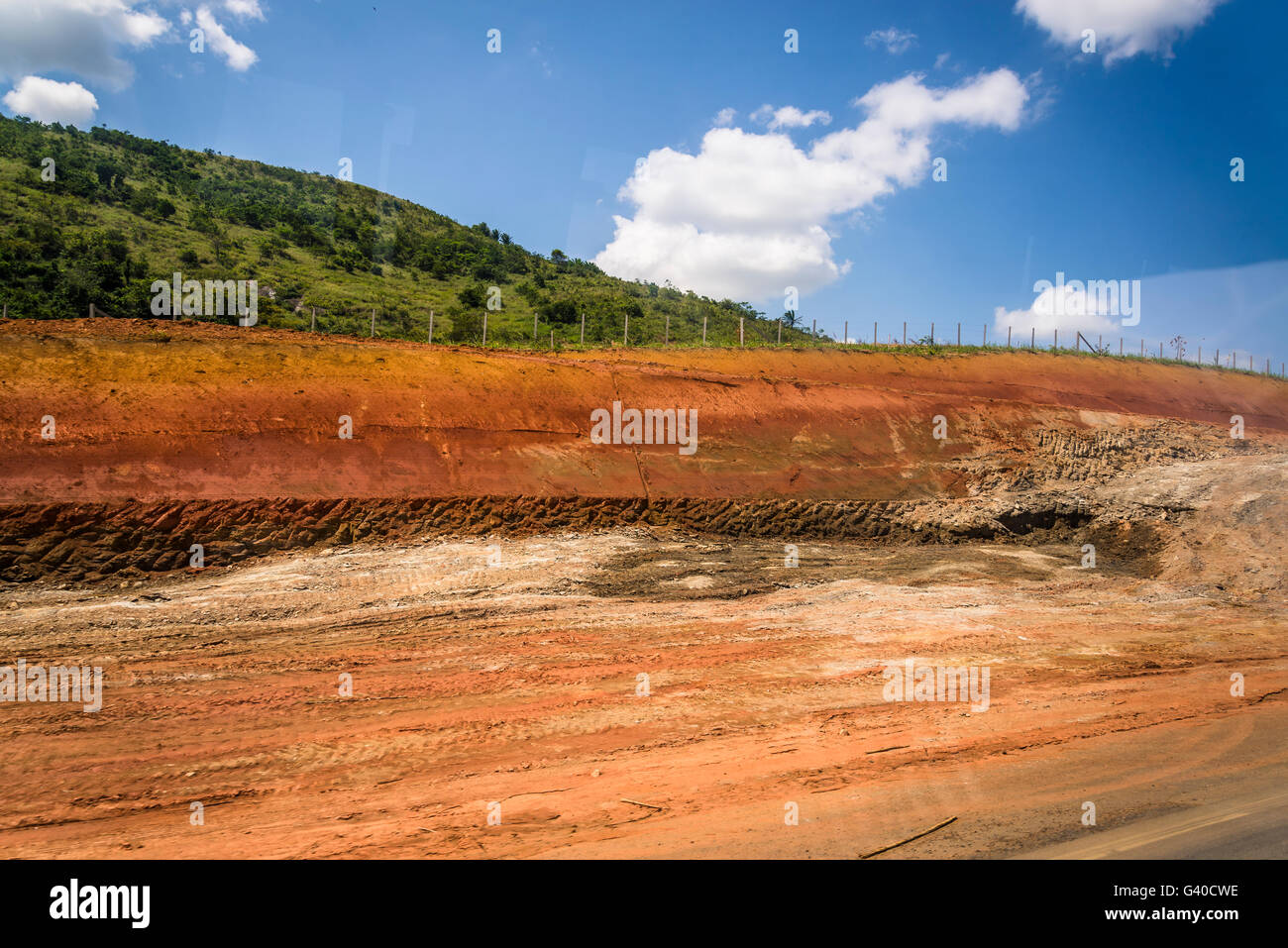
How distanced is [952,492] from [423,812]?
19.5 meters

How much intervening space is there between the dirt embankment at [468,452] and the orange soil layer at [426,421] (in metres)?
0.06

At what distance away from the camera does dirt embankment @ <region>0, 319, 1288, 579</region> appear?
1384 centimetres

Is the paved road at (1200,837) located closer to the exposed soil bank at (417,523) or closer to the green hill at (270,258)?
the exposed soil bank at (417,523)

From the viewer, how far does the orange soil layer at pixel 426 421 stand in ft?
48.1

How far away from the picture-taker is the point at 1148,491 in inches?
713

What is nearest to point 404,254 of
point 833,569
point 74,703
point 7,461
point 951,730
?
point 7,461

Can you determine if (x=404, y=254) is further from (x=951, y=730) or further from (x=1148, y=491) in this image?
(x=951, y=730)

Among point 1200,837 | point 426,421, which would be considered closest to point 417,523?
point 426,421

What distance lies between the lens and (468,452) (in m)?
17.8

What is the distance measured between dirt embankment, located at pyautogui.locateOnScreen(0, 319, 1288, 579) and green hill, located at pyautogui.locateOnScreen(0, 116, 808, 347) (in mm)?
13101
